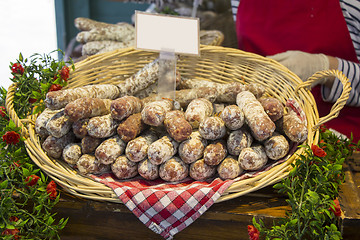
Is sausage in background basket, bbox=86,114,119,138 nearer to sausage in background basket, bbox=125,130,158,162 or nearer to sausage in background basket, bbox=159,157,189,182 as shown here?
sausage in background basket, bbox=125,130,158,162

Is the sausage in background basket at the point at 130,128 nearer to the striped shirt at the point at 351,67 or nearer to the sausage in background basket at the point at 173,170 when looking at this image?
the sausage in background basket at the point at 173,170

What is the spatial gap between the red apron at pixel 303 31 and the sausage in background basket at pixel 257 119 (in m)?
1.01

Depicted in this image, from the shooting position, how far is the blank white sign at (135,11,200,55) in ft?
6.02

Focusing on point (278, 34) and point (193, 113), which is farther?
point (278, 34)

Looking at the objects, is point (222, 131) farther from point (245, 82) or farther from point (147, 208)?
point (245, 82)

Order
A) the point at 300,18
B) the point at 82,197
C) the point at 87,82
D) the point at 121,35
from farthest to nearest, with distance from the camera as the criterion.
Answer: the point at 121,35, the point at 300,18, the point at 87,82, the point at 82,197

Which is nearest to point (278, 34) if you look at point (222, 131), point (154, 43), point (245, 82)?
point (245, 82)

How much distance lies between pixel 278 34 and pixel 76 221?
210cm

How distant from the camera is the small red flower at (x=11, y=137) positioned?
1.53m

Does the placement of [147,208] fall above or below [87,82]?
below

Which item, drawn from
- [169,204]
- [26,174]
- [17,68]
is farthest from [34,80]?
[169,204]

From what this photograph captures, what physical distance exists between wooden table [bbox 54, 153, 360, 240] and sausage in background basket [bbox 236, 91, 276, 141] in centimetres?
31

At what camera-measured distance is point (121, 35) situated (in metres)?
2.67

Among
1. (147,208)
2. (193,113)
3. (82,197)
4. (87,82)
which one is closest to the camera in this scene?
(147,208)
